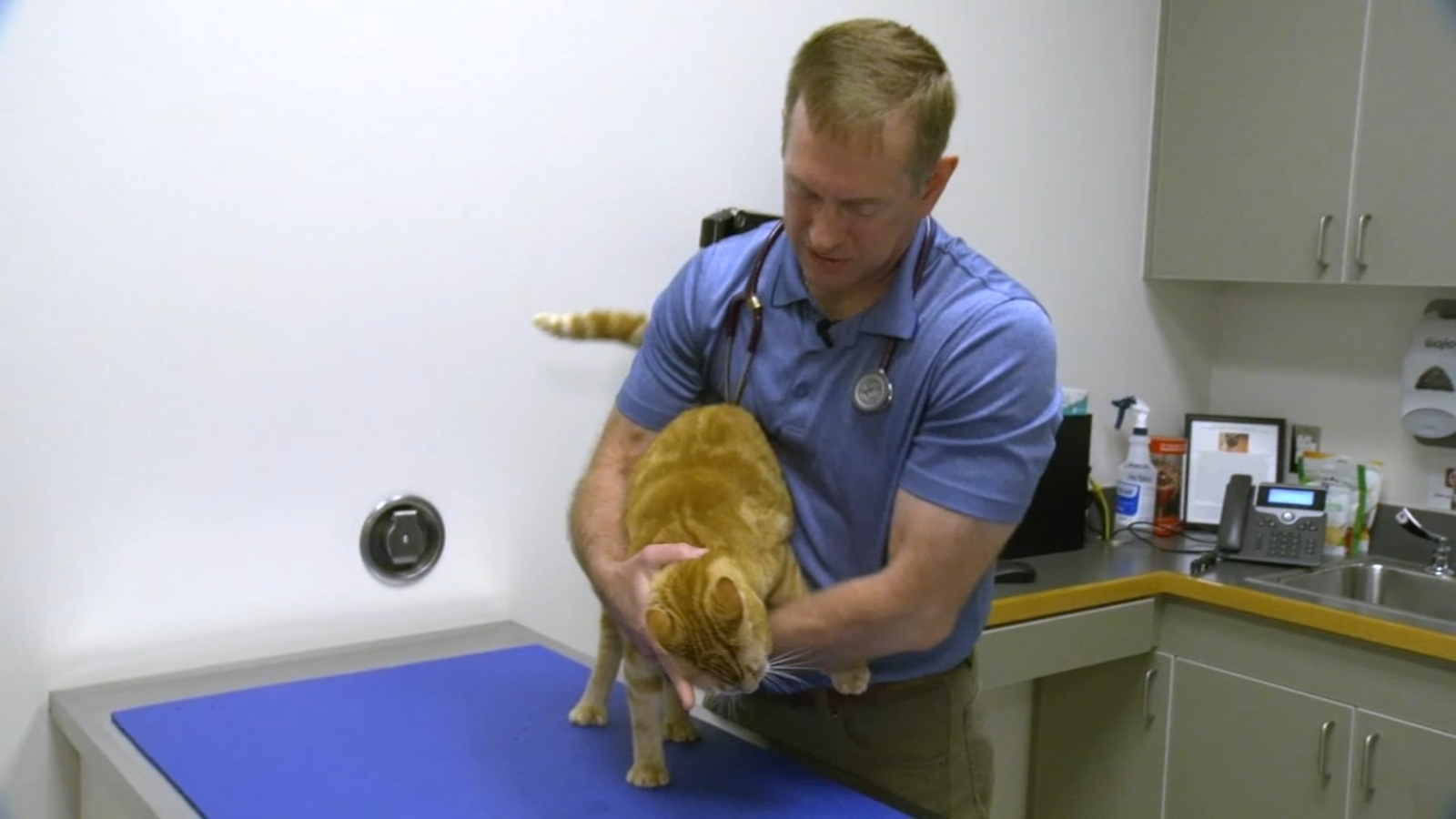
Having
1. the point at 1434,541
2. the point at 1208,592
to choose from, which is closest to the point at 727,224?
the point at 1208,592

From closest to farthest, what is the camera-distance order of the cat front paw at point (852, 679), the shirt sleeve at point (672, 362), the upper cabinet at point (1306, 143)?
the cat front paw at point (852, 679), the shirt sleeve at point (672, 362), the upper cabinet at point (1306, 143)

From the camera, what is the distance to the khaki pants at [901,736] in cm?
150

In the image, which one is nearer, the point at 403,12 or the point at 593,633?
the point at 403,12

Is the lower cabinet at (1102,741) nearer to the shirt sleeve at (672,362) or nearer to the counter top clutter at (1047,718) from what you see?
the counter top clutter at (1047,718)

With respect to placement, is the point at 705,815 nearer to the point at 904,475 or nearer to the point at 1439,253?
the point at 904,475

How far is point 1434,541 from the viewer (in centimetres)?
263

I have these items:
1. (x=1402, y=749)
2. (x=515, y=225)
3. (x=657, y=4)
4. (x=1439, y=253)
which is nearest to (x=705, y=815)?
(x=515, y=225)

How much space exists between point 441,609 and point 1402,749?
167 centimetres

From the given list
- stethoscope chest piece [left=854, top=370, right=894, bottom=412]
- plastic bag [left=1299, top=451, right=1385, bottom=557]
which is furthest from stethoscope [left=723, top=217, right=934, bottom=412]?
plastic bag [left=1299, top=451, right=1385, bottom=557]

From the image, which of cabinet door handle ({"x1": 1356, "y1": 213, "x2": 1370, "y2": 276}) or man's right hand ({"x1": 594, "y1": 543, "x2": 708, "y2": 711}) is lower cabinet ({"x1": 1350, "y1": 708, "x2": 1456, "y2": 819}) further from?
man's right hand ({"x1": 594, "y1": 543, "x2": 708, "y2": 711})

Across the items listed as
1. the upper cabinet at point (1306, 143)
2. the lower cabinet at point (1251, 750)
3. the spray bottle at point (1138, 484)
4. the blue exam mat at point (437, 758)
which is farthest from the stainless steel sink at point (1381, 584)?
the blue exam mat at point (437, 758)

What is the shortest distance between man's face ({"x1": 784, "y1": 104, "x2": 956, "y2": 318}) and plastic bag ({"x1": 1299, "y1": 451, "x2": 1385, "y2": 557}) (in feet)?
5.87

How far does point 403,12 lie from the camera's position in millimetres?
1771

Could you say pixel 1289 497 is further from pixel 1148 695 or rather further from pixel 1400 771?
pixel 1400 771
